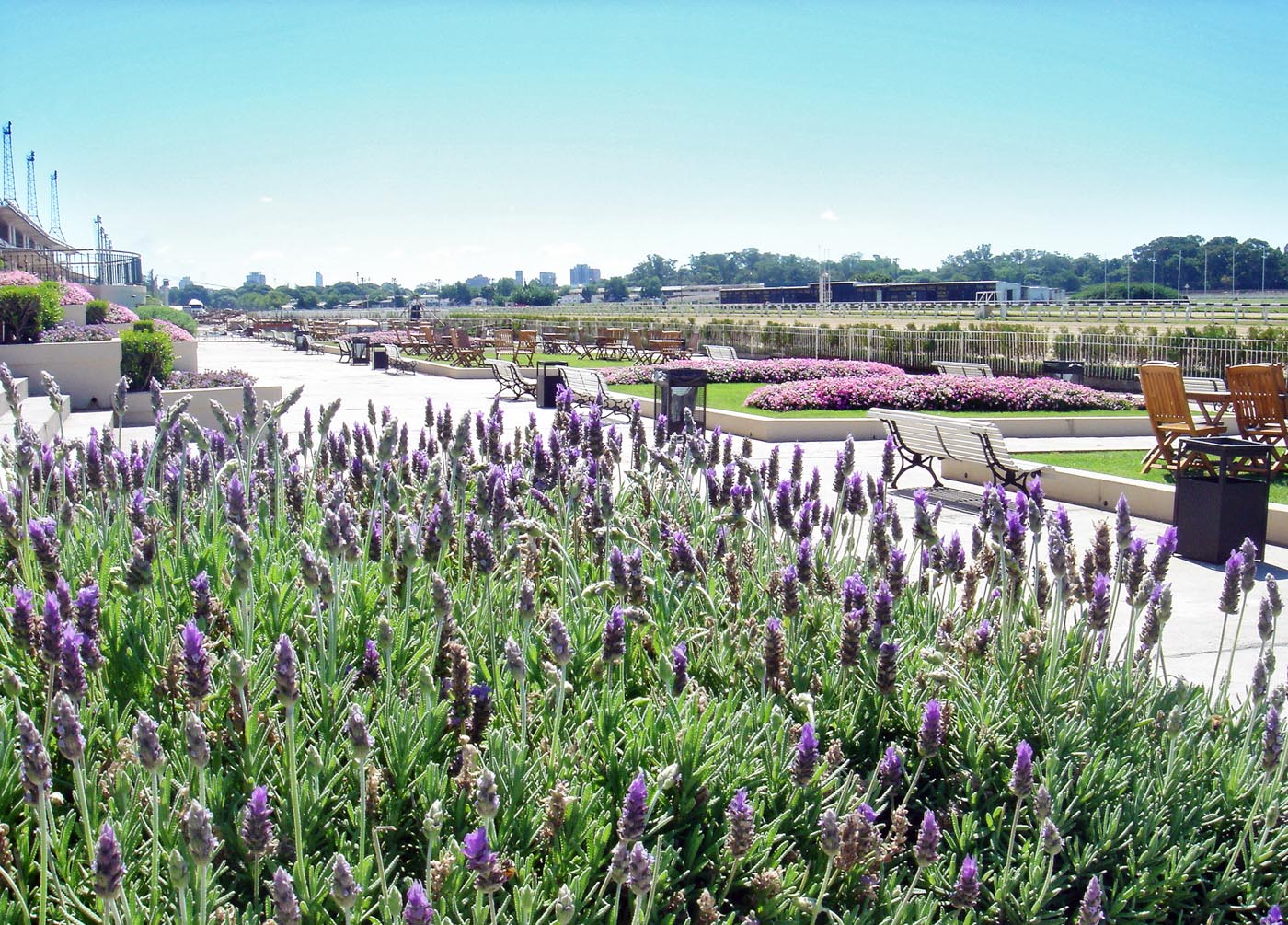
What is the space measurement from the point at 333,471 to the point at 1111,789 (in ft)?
13.2

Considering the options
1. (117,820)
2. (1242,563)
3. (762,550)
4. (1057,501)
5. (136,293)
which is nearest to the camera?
(117,820)

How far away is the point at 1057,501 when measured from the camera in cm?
1055

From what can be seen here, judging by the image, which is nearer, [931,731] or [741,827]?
[741,827]

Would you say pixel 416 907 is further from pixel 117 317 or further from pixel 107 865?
pixel 117 317

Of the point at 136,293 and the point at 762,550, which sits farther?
the point at 136,293

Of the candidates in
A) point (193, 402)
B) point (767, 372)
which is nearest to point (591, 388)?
point (193, 402)

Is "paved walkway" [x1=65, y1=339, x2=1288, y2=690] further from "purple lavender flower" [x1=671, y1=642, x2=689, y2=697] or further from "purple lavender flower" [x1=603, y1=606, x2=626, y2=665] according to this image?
"purple lavender flower" [x1=603, y1=606, x2=626, y2=665]

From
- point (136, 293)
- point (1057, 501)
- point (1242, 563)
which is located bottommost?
point (1057, 501)

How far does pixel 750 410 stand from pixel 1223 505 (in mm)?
9935

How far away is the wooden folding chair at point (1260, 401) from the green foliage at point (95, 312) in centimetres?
2369

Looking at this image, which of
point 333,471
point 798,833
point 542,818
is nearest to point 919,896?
point 798,833

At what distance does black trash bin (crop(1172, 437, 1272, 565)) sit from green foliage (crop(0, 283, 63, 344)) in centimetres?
1796

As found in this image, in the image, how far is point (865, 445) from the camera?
14.6 metres

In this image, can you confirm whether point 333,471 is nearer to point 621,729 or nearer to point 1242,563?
point 621,729
